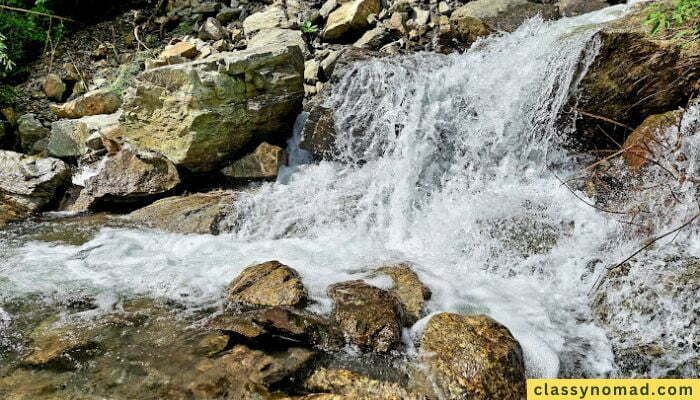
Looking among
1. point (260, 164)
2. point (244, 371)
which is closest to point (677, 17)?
point (244, 371)

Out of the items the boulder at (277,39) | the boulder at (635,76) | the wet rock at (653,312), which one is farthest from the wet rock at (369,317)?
the boulder at (277,39)

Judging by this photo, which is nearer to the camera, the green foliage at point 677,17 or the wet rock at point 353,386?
the wet rock at point 353,386

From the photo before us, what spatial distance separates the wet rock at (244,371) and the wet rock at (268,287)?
52 cm

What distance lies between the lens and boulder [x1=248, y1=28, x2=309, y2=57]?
6.71 meters

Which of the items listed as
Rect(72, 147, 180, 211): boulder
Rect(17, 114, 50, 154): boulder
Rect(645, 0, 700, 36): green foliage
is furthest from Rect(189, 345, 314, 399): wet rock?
Rect(17, 114, 50, 154): boulder

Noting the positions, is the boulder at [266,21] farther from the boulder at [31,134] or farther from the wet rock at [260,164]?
the boulder at [31,134]

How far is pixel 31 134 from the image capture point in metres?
7.65

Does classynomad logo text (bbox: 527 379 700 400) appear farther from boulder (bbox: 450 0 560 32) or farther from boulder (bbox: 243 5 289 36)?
boulder (bbox: 243 5 289 36)

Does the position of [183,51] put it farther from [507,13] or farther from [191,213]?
[507,13]

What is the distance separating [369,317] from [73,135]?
6.09m

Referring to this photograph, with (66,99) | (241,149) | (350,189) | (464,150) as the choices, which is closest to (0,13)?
(66,99)

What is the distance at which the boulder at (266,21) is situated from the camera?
328 inches

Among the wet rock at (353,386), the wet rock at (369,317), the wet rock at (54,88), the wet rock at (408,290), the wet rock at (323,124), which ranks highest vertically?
the wet rock at (54,88)

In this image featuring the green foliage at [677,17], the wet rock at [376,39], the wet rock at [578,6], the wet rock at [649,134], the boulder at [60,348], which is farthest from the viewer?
the wet rock at [376,39]
